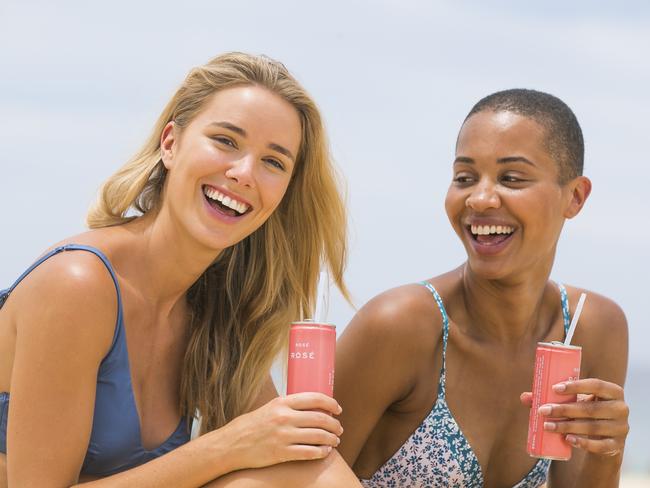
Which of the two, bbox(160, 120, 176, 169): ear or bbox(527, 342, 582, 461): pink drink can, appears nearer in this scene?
bbox(527, 342, 582, 461): pink drink can

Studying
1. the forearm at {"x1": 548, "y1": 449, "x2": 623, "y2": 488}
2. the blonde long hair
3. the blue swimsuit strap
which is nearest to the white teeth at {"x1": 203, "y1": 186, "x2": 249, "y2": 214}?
the blonde long hair

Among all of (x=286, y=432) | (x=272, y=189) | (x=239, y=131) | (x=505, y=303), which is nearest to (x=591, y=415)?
(x=505, y=303)

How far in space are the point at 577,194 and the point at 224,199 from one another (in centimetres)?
144

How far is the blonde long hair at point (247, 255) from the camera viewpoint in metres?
3.69

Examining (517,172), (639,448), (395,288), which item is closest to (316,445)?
(395,288)

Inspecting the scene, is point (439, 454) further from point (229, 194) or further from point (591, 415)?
point (229, 194)

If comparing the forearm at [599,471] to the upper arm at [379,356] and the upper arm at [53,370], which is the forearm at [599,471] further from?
the upper arm at [53,370]

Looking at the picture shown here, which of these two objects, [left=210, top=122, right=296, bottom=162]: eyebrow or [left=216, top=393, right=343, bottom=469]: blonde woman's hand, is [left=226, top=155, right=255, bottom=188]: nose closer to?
[left=210, top=122, right=296, bottom=162]: eyebrow

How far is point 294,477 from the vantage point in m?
3.18

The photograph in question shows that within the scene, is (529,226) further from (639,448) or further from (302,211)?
(639,448)

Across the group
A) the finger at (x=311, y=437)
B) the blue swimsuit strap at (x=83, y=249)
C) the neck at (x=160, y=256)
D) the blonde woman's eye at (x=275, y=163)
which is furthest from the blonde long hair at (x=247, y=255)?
the finger at (x=311, y=437)

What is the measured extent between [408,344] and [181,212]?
1046 mm

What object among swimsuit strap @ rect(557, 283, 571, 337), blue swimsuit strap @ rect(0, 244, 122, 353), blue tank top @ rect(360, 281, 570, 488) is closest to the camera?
blue swimsuit strap @ rect(0, 244, 122, 353)

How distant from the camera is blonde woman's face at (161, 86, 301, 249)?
3488 mm
